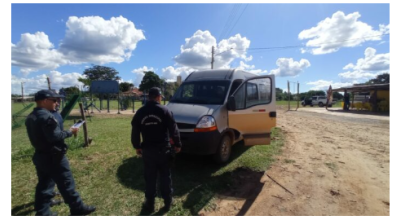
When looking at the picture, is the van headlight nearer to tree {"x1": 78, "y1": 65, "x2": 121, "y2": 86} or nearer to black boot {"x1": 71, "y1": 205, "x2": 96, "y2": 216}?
black boot {"x1": 71, "y1": 205, "x2": 96, "y2": 216}

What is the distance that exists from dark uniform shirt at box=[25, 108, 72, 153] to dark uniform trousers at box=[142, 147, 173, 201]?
1238 millimetres

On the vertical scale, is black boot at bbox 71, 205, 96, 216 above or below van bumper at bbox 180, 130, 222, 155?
below

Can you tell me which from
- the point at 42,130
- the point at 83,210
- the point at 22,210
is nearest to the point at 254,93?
the point at 83,210

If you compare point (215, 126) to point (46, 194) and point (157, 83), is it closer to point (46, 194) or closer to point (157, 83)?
point (46, 194)

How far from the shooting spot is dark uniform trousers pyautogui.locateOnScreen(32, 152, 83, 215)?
2.94 meters

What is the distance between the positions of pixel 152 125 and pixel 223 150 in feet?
7.73

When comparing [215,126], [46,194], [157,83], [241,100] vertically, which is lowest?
[46,194]

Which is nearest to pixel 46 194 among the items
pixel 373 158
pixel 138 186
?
pixel 138 186

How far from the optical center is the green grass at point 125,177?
3514mm

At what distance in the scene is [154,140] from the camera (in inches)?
126

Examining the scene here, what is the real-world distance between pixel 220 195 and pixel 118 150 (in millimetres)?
3819

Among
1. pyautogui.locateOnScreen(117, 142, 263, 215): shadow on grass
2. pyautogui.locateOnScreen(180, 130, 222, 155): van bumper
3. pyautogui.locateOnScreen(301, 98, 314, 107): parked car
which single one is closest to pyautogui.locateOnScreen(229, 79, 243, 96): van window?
pyautogui.locateOnScreen(180, 130, 222, 155): van bumper

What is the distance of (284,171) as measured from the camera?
196 inches

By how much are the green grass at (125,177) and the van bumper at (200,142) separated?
1.88ft
